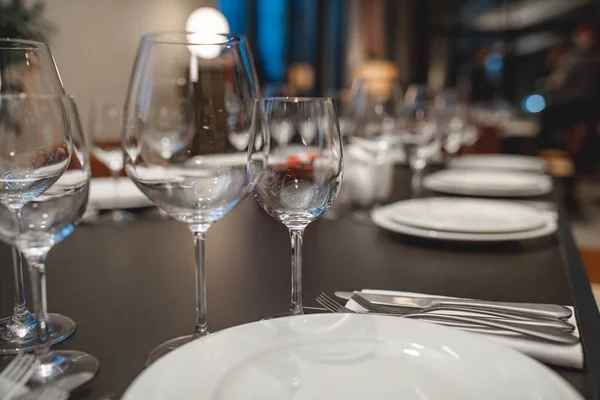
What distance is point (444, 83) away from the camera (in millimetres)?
14148

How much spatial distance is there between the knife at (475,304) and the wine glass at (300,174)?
0.09 metres

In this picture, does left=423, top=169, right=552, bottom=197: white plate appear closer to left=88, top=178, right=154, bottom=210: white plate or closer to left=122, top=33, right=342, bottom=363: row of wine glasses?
left=88, top=178, right=154, bottom=210: white plate

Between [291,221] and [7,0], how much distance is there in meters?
4.71

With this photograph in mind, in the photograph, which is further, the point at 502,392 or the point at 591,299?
the point at 591,299

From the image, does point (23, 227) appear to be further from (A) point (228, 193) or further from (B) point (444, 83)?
(B) point (444, 83)

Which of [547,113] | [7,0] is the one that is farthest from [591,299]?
[547,113]

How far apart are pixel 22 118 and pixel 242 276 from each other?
345mm

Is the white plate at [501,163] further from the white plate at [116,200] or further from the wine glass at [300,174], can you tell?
the wine glass at [300,174]

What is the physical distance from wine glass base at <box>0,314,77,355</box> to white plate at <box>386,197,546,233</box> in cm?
57

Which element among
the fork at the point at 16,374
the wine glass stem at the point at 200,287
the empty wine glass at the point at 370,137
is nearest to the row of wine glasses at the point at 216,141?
the wine glass stem at the point at 200,287

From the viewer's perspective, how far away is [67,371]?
0.49 meters

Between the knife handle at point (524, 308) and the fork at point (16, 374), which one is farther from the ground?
the knife handle at point (524, 308)

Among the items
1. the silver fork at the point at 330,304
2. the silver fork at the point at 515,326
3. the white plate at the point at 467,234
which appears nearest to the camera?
the silver fork at the point at 515,326

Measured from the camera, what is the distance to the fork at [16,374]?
45cm
